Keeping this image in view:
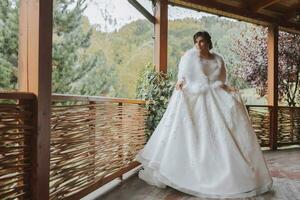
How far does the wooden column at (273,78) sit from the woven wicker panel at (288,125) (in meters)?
0.31

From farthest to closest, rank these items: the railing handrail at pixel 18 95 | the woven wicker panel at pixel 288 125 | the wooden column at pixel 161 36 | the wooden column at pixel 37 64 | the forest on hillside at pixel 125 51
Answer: the forest on hillside at pixel 125 51, the woven wicker panel at pixel 288 125, the wooden column at pixel 161 36, the wooden column at pixel 37 64, the railing handrail at pixel 18 95

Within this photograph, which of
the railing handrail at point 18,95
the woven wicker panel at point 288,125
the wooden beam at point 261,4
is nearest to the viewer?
the railing handrail at point 18,95

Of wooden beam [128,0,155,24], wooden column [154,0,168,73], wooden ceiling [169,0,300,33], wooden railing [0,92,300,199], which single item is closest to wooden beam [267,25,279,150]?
wooden ceiling [169,0,300,33]

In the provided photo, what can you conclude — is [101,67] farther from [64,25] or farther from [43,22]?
[43,22]

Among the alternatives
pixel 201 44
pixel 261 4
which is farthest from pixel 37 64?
pixel 261 4

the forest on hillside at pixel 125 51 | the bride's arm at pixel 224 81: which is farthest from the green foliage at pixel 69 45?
the bride's arm at pixel 224 81

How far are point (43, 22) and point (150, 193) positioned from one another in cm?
196

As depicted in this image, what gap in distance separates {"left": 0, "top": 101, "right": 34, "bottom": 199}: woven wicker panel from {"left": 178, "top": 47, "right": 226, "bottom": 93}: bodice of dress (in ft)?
7.03

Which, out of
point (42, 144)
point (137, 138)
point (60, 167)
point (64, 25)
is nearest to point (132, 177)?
point (137, 138)

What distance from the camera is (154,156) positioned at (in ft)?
11.9

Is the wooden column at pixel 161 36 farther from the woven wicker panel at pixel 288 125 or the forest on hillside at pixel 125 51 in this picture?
the forest on hillside at pixel 125 51

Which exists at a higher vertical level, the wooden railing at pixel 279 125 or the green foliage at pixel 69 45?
the green foliage at pixel 69 45

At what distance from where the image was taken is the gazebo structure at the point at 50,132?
78.5 inches

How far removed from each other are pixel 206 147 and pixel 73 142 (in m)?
1.40
